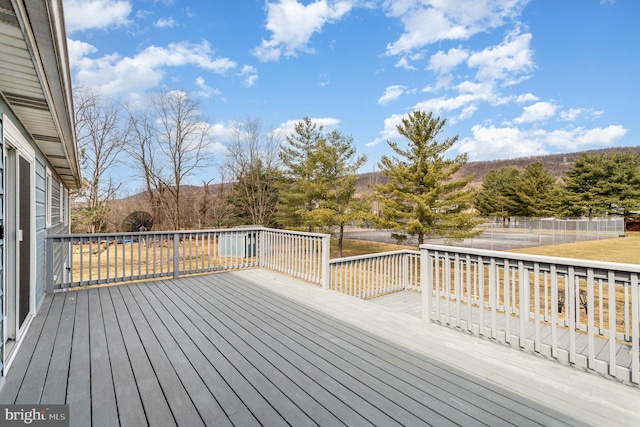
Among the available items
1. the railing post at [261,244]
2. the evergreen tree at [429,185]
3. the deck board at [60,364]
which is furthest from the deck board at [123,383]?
the evergreen tree at [429,185]

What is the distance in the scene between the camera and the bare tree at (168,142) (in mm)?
13273

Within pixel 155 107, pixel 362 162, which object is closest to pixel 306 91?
pixel 362 162

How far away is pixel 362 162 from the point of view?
1380 centimetres

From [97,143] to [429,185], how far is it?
15.6m

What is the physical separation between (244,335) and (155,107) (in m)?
13.7

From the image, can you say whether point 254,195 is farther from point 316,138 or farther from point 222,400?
point 222,400

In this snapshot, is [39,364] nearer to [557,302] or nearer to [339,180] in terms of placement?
[557,302]

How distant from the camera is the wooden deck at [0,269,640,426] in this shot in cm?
172

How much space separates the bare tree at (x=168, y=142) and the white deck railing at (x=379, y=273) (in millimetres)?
9844

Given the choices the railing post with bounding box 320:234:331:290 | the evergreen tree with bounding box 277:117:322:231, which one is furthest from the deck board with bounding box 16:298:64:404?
the evergreen tree with bounding box 277:117:322:231

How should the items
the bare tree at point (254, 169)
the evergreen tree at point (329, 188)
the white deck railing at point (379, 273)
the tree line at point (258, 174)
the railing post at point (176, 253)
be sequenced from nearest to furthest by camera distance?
the railing post at point (176, 253), the white deck railing at point (379, 273), the tree line at point (258, 174), the evergreen tree at point (329, 188), the bare tree at point (254, 169)

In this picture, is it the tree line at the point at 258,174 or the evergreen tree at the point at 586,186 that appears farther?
the evergreen tree at the point at 586,186

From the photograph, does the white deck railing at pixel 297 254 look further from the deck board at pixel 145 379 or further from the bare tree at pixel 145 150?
the bare tree at pixel 145 150

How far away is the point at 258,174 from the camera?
54.2 feet
